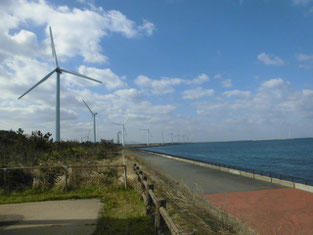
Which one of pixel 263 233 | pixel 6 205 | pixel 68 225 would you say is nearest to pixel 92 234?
pixel 68 225

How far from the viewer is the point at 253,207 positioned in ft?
31.9

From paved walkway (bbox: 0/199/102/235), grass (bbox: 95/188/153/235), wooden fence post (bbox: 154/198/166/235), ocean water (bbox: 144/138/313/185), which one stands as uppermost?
wooden fence post (bbox: 154/198/166/235)

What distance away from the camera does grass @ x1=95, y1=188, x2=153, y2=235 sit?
5.57 meters

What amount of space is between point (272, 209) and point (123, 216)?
649cm

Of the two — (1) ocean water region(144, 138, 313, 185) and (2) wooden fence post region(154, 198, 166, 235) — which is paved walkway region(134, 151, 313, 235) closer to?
(1) ocean water region(144, 138, 313, 185)

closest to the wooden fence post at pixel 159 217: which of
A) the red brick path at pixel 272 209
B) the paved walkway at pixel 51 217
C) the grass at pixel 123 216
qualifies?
the grass at pixel 123 216

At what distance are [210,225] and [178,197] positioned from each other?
2.13m

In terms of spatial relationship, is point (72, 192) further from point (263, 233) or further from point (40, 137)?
point (40, 137)

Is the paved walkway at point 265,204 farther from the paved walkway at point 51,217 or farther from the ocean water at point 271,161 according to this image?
the paved walkway at point 51,217

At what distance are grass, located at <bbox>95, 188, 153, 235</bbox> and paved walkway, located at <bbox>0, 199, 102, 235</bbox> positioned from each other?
10.4 inches

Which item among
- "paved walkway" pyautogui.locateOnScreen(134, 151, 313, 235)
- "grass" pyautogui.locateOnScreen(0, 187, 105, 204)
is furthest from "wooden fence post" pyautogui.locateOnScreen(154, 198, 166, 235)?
"grass" pyautogui.locateOnScreen(0, 187, 105, 204)

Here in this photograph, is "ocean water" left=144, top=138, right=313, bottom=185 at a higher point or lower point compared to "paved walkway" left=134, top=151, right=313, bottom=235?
lower

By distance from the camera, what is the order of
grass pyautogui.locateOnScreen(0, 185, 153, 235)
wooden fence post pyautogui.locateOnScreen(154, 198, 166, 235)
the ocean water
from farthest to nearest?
the ocean water, grass pyautogui.locateOnScreen(0, 185, 153, 235), wooden fence post pyautogui.locateOnScreen(154, 198, 166, 235)

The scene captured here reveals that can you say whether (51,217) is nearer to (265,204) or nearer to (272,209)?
(272,209)
